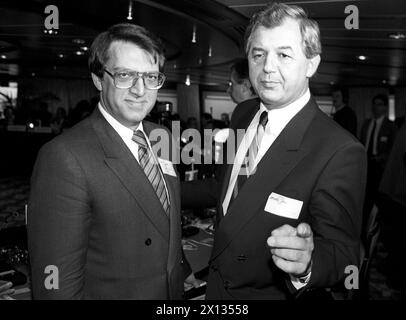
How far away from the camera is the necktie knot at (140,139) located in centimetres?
141

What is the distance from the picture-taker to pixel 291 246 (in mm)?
876

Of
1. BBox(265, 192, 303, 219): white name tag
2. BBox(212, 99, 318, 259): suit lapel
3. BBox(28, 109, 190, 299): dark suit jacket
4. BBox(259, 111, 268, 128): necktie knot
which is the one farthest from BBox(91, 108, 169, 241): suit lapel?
BBox(259, 111, 268, 128): necktie knot

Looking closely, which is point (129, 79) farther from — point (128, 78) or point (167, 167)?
point (167, 167)

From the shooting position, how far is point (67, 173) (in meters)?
1.16

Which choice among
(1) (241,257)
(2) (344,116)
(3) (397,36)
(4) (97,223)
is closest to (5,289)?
(4) (97,223)

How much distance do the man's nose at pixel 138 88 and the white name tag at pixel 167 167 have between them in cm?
32

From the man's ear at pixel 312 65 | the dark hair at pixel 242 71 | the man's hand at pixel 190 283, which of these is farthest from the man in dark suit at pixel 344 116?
the man's ear at pixel 312 65

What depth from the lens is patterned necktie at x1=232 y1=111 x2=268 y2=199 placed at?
146 cm

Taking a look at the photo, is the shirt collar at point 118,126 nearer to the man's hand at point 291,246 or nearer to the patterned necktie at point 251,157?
the patterned necktie at point 251,157

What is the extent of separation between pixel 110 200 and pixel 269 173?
1.85 feet

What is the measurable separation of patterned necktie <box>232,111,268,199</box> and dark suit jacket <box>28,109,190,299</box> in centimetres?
30
